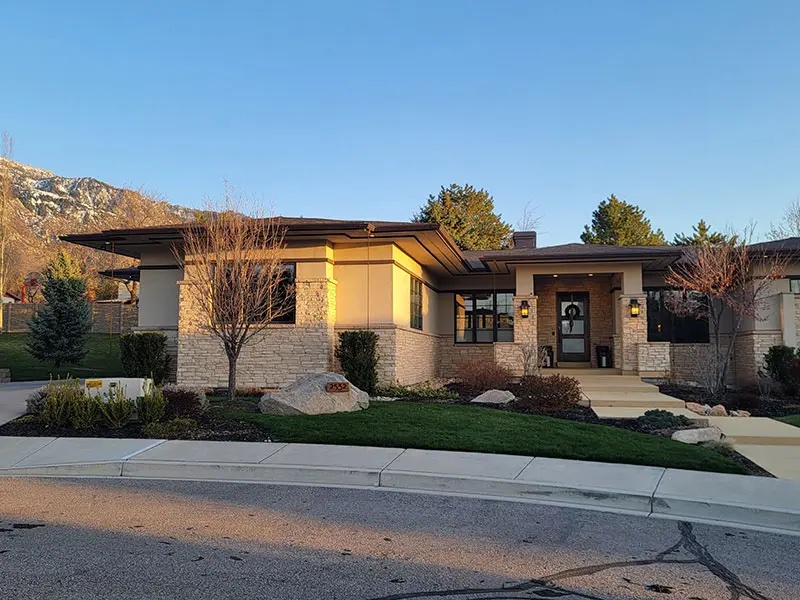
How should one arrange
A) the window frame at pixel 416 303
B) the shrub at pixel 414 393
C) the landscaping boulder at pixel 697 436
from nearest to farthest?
the landscaping boulder at pixel 697 436
the shrub at pixel 414 393
the window frame at pixel 416 303

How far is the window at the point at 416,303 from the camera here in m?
19.1

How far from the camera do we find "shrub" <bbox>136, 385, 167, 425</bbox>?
33.9 feet

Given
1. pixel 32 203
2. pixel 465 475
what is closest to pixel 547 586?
pixel 465 475

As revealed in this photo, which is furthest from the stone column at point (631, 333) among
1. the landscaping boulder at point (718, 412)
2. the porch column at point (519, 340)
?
the landscaping boulder at point (718, 412)

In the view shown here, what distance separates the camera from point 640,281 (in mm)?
19266

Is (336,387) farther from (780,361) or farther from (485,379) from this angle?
(780,361)

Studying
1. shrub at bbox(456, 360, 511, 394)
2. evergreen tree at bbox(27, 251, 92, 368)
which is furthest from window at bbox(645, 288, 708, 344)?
evergreen tree at bbox(27, 251, 92, 368)

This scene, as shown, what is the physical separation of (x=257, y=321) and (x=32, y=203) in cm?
11797

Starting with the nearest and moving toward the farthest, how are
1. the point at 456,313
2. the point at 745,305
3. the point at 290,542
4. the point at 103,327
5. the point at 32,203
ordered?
the point at 290,542, the point at 745,305, the point at 456,313, the point at 103,327, the point at 32,203

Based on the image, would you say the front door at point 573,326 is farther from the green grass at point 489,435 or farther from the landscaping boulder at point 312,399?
the landscaping boulder at point 312,399

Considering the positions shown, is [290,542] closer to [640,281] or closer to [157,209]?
[640,281]

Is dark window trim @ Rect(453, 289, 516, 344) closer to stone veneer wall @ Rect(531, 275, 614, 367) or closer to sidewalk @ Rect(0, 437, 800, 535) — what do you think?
stone veneer wall @ Rect(531, 275, 614, 367)

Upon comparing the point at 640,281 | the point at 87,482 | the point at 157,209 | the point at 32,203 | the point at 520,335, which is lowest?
the point at 87,482

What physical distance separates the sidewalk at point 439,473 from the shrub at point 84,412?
24.4 inches
